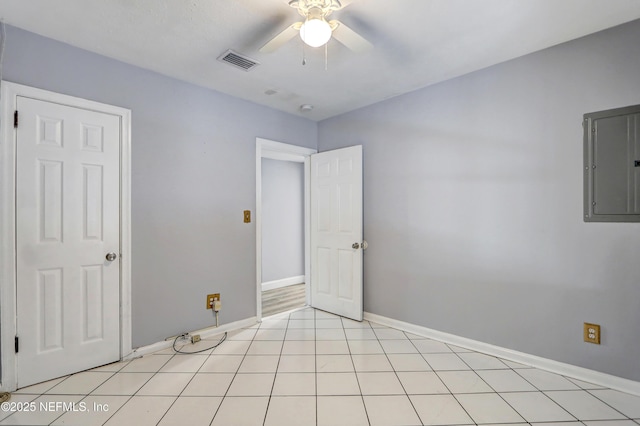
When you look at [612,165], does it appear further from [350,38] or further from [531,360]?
[350,38]

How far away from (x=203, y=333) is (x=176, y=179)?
1494mm

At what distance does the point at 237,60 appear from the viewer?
230cm

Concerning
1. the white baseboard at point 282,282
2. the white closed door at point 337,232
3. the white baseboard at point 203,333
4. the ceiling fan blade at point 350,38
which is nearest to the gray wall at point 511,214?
the white closed door at point 337,232

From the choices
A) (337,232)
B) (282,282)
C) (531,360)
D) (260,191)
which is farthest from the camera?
(282,282)

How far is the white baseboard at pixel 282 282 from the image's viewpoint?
4.78 metres

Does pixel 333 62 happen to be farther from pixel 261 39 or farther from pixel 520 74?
pixel 520 74

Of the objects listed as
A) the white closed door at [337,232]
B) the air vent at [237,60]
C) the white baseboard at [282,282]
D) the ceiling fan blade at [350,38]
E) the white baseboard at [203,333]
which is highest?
the air vent at [237,60]

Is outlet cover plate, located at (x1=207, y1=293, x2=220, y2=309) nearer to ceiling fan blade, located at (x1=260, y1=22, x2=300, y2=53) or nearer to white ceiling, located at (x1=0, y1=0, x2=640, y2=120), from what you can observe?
white ceiling, located at (x1=0, y1=0, x2=640, y2=120)

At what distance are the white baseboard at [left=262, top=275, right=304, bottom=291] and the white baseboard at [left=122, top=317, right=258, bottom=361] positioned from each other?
63.8 inches

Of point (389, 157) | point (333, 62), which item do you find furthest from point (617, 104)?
point (333, 62)

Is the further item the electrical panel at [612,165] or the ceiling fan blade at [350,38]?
the electrical panel at [612,165]

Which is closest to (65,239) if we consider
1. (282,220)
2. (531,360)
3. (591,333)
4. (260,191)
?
(260,191)

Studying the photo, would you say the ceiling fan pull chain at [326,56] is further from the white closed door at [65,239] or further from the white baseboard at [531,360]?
the white baseboard at [531,360]

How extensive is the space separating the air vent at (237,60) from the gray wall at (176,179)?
5.4 inches
